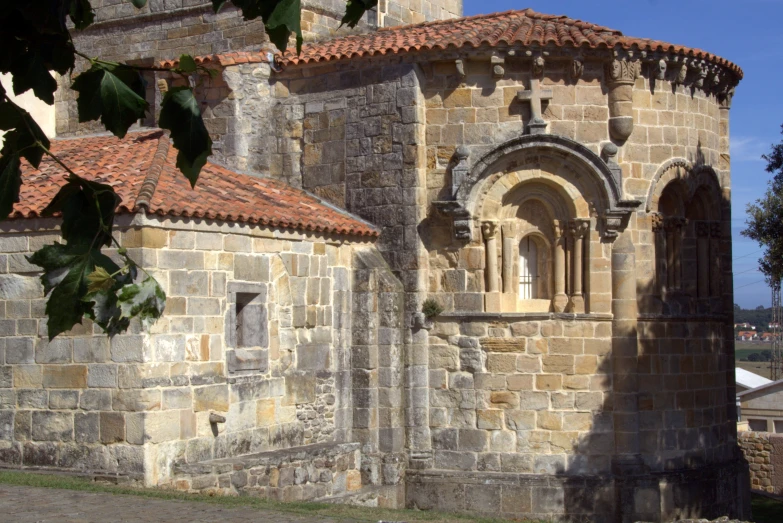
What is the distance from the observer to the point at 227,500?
11.2 m

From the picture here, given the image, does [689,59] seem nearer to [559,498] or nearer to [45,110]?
[559,498]

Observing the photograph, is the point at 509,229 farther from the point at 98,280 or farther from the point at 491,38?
the point at 98,280

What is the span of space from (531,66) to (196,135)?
10994 mm

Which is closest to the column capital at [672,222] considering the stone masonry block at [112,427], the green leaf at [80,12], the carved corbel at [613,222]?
the carved corbel at [613,222]

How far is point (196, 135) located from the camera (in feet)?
15.4

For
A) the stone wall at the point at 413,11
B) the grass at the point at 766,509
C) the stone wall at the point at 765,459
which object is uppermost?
the stone wall at the point at 413,11

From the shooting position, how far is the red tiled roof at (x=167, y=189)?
1264cm

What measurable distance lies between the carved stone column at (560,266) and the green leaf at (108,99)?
11055mm

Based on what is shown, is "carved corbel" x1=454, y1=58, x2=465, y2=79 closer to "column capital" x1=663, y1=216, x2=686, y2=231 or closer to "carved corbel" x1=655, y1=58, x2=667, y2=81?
"carved corbel" x1=655, y1=58, x2=667, y2=81

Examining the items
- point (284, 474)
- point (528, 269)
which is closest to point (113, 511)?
point (284, 474)

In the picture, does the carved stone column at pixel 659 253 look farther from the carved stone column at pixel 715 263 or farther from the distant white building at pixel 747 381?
the distant white building at pixel 747 381

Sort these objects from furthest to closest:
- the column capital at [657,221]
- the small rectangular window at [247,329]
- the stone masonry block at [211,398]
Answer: the column capital at [657,221]
the small rectangular window at [247,329]
the stone masonry block at [211,398]

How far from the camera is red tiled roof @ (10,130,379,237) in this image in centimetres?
1264

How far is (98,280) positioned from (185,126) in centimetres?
73
